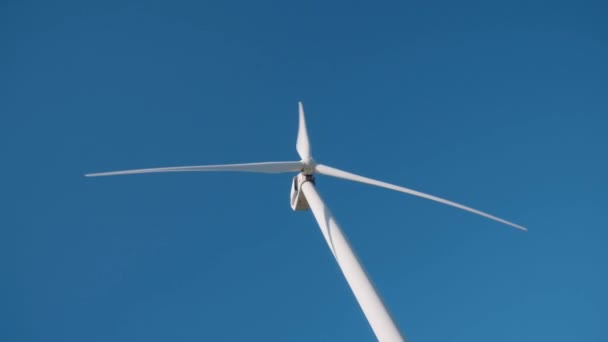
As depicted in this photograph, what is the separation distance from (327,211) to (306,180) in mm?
3610

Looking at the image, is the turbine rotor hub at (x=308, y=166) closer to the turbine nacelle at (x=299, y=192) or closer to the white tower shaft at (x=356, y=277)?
the turbine nacelle at (x=299, y=192)

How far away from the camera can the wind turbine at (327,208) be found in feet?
60.8

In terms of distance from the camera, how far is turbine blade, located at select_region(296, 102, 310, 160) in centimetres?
2896

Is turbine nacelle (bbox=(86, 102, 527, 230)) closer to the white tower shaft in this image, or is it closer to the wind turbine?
the wind turbine

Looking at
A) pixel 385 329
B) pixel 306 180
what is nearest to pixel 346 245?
pixel 385 329

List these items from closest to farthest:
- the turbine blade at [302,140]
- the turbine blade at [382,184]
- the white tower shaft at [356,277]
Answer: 1. the white tower shaft at [356,277]
2. the turbine blade at [382,184]
3. the turbine blade at [302,140]

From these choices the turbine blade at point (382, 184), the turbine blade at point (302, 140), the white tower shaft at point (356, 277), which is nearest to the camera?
the white tower shaft at point (356, 277)

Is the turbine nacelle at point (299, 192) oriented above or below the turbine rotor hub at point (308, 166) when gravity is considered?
below

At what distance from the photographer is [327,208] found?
955 inches

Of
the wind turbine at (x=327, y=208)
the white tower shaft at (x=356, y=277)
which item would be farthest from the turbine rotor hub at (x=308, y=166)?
the white tower shaft at (x=356, y=277)

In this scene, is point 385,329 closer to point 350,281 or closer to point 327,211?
point 350,281

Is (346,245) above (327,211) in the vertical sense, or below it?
below

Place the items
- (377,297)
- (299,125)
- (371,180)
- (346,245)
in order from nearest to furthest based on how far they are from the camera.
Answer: (377,297) < (346,245) < (371,180) < (299,125)

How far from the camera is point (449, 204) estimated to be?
24.1 meters
